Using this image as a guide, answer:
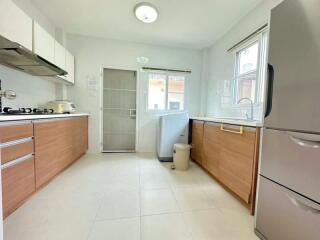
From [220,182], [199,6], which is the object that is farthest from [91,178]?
[199,6]

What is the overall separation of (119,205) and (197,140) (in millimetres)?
1763

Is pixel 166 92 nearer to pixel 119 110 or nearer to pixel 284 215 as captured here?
pixel 119 110

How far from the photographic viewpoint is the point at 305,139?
0.93m

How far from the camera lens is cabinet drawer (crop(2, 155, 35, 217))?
1.29 meters

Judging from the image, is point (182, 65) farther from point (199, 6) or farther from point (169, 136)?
point (169, 136)

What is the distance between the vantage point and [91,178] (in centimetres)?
226

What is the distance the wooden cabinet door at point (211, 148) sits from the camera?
221 centimetres

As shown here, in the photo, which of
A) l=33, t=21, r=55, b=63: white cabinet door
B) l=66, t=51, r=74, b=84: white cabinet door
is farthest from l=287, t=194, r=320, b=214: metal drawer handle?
l=66, t=51, r=74, b=84: white cabinet door

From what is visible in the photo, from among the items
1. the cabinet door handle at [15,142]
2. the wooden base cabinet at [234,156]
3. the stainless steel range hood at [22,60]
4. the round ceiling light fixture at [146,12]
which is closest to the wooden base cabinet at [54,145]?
the cabinet door handle at [15,142]

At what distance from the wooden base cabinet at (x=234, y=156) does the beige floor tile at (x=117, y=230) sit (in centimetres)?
109

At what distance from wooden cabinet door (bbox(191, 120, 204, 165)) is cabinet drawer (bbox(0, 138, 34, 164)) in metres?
2.30

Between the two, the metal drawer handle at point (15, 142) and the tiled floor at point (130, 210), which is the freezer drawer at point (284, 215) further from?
the metal drawer handle at point (15, 142)

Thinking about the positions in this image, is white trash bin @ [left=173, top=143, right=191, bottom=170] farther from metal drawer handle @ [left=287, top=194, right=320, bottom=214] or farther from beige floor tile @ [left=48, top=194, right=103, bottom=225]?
metal drawer handle @ [left=287, top=194, right=320, bottom=214]

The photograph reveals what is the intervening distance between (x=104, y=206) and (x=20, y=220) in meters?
0.67
